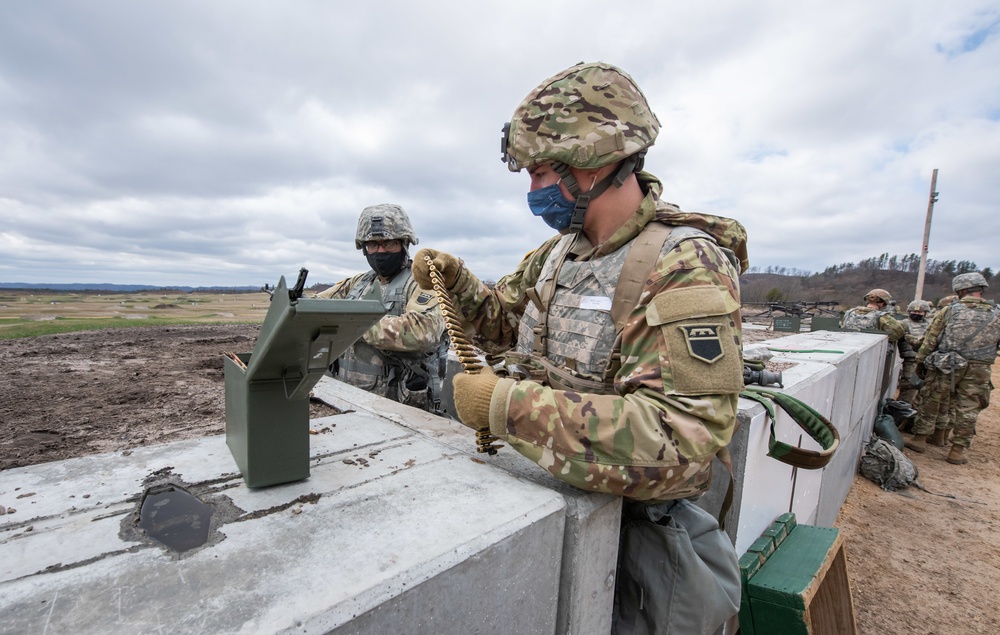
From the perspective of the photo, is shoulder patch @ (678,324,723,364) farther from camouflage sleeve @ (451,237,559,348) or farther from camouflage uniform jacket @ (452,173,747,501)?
camouflage sleeve @ (451,237,559,348)

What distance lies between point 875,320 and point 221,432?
11.1 metres

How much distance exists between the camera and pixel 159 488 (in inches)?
52.8

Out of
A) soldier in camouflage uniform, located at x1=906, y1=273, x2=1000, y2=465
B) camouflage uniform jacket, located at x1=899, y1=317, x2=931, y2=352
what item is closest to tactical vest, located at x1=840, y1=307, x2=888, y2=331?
camouflage uniform jacket, located at x1=899, y1=317, x2=931, y2=352

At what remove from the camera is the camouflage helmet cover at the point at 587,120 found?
1.64 metres

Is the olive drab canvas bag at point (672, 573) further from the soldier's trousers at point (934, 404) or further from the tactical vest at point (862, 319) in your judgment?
the tactical vest at point (862, 319)

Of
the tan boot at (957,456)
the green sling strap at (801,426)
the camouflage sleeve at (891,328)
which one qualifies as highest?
the camouflage sleeve at (891,328)

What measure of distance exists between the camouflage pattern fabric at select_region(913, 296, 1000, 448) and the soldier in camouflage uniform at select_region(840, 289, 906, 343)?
1.82 ft

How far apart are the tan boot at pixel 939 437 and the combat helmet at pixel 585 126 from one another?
32.7 ft

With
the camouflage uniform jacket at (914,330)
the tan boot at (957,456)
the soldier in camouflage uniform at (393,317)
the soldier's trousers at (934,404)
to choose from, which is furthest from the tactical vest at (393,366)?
the camouflage uniform jacket at (914,330)

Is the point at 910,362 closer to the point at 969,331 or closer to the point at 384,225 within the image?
the point at 969,331

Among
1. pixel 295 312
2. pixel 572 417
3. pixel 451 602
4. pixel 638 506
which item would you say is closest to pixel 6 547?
pixel 295 312

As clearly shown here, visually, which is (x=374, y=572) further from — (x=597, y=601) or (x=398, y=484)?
(x=597, y=601)

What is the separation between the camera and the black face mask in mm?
4262

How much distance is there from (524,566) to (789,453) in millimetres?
1564
